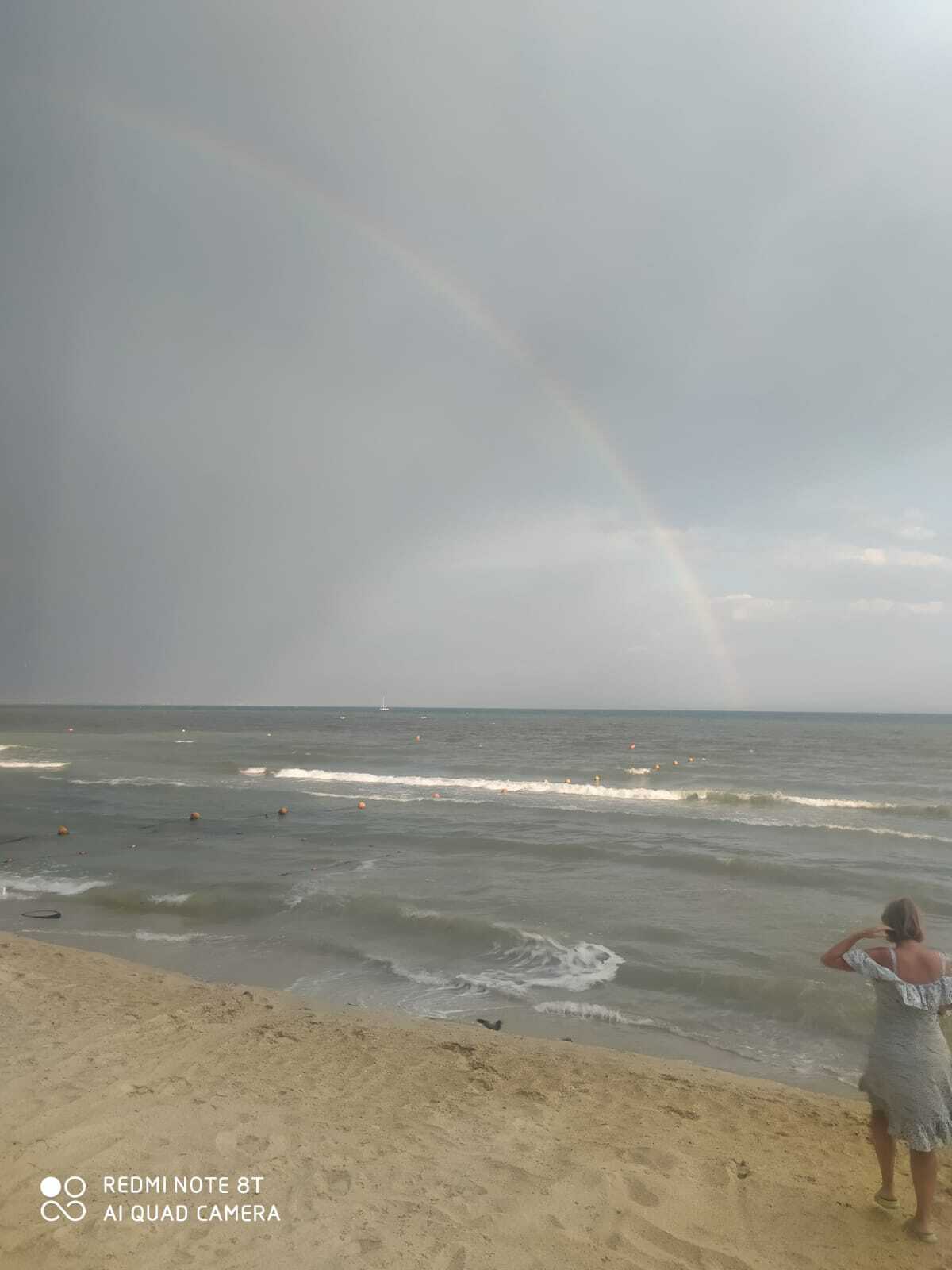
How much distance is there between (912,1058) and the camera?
4.28 metres

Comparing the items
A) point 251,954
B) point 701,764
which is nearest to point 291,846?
point 251,954

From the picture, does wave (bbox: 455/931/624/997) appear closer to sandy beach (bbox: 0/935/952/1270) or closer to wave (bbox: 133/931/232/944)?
sandy beach (bbox: 0/935/952/1270)

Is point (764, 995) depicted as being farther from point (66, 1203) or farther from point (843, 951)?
point (66, 1203)

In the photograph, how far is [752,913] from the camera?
42.0 feet

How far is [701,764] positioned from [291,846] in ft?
105

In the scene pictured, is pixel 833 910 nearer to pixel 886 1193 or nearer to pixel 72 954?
pixel 886 1193

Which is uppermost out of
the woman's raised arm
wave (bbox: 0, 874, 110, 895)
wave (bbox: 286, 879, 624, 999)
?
the woman's raised arm

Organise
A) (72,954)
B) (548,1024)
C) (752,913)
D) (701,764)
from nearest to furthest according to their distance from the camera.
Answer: (548,1024), (72,954), (752,913), (701,764)

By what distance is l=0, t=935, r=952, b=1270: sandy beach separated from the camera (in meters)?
4.19

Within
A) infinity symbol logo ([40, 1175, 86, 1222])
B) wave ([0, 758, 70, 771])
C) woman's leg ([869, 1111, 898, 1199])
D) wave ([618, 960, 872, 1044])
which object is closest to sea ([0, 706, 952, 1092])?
wave ([618, 960, 872, 1044])

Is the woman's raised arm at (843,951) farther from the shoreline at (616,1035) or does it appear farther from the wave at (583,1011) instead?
the wave at (583,1011)

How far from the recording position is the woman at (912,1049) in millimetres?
4230

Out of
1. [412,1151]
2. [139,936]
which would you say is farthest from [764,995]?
[139,936]

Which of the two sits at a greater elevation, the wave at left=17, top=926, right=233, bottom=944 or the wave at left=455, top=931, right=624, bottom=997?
the wave at left=455, top=931, right=624, bottom=997
